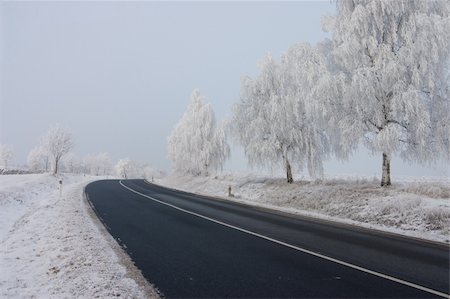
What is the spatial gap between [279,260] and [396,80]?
13.5 metres

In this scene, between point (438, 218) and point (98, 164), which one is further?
point (98, 164)

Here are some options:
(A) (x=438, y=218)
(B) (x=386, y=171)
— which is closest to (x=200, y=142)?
(B) (x=386, y=171)

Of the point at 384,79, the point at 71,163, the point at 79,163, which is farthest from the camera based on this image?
the point at 79,163

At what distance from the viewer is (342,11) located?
21328 millimetres

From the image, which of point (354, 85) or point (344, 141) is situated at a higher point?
point (354, 85)

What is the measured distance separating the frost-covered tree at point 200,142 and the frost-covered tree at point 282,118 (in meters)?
14.7

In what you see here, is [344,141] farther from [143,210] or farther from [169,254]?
[169,254]

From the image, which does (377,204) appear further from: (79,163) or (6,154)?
(79,163)

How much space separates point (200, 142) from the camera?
47.1 m

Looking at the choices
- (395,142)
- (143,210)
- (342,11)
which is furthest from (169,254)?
(342,11)

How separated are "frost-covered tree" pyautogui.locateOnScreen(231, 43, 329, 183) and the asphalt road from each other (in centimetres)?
1250

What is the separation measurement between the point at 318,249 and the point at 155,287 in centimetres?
456

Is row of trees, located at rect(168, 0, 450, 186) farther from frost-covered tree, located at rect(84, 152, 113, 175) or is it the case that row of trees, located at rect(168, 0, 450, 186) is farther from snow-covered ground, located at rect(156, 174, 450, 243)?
frost-covered tree, located at rect(84, 152, 113, 175)

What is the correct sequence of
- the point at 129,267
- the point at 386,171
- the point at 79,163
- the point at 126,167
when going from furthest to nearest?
1. the point at 79,163
2. the point at 126,167
3. the point at 386,171
4. the point at 129,267
